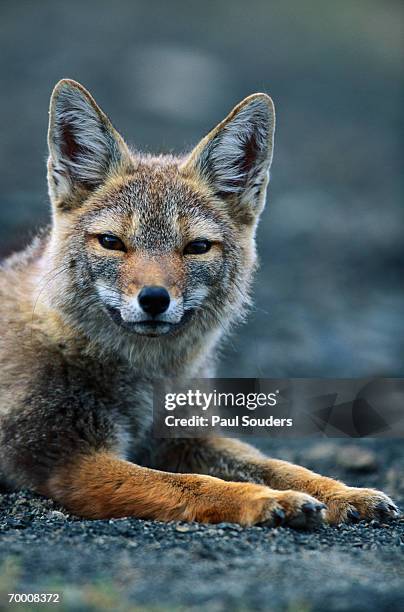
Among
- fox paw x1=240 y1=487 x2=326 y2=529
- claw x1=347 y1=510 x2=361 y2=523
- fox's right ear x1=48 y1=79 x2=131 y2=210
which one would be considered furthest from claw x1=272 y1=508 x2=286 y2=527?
fox's right ear x1=48 y1=79 x2=131 y2=210

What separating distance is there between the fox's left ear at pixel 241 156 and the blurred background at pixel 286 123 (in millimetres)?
1135

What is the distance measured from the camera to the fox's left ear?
588cm

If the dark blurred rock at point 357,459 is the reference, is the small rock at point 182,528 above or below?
below

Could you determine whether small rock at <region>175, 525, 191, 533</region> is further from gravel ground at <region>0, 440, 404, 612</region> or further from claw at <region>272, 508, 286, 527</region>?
claw at <region>272, 508, 286, 527</region>

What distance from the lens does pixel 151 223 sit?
17.6 ft

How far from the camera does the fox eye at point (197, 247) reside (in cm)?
546

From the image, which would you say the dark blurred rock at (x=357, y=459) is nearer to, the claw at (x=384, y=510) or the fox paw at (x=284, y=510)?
the claw at (x=384, y=510)

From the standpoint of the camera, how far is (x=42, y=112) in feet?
46.0

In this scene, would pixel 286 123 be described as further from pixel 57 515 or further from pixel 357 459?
pixel 57 515

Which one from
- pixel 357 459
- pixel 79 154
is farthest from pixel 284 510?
pixel 357 459

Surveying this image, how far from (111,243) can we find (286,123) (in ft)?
36.9

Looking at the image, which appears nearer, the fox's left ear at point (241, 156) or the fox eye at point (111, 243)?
the fox eye at point (111, 243)

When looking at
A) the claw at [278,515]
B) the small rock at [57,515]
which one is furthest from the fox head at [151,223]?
the claw at [278,515]

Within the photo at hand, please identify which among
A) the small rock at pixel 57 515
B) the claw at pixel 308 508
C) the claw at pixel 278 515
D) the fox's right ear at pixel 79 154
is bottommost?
the claw at pixel 278 515
